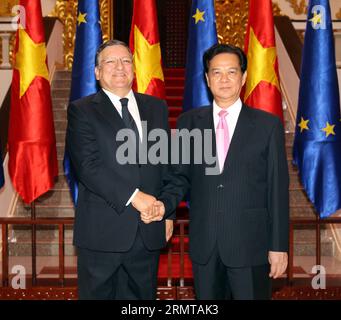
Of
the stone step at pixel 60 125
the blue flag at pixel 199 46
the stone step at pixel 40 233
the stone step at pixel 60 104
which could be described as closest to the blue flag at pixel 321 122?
the blue flag at pixel 199 46

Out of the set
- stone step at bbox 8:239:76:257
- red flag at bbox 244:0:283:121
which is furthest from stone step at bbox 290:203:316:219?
stone step at bbox 8:239:76:257

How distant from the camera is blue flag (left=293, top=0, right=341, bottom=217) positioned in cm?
424

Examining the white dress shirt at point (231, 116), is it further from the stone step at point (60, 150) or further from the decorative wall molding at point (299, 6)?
the decorative wall molding at point (299, 6)

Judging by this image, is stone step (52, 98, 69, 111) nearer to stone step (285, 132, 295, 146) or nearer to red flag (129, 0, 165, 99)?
stone step (285, 132, 295, 146)

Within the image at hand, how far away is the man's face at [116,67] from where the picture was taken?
2.64 meters

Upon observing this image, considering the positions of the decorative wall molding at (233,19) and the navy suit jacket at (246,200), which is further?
the decorative wall molding at (233,19)

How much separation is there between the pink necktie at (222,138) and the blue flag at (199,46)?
6.15 ft

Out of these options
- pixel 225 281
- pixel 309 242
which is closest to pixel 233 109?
pixel 225 281

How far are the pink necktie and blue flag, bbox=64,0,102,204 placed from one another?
2.02 meters

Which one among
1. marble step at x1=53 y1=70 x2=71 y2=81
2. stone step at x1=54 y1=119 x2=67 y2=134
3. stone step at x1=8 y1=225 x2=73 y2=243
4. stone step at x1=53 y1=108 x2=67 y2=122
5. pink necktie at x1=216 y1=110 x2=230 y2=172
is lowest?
stone step at x1=8 y1=225 x2=73 y2=243

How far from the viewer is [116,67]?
8.67 ft

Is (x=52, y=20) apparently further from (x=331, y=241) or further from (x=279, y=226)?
(x=279, y=226)

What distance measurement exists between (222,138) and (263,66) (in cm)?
195

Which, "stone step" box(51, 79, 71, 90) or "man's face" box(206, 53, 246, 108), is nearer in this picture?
"man's face" box(206, 53, 246, 108)
